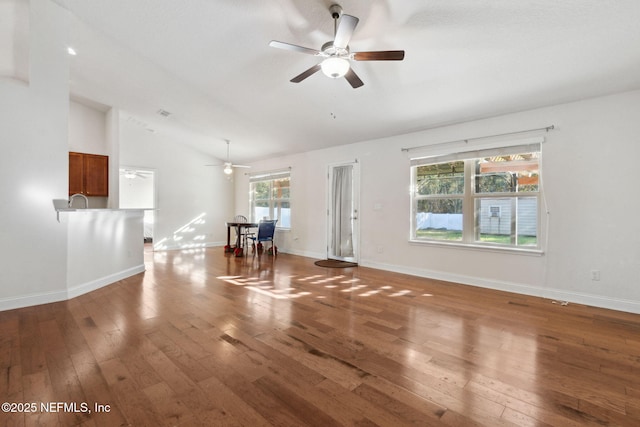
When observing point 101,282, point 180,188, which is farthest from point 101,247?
point 180,188

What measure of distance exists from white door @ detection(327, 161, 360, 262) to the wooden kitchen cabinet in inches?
192

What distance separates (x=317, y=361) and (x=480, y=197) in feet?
11.6

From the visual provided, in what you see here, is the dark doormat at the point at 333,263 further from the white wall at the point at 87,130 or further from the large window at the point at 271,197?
the white wall at the point at 87,130

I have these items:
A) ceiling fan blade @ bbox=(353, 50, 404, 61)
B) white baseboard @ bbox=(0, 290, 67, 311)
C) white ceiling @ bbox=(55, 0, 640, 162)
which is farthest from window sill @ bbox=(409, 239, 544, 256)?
white baseboard @ bbox=(0, 290, 67, 311)

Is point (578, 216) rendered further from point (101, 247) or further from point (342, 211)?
point (101, 247)

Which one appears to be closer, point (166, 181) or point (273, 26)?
point (273, 26)

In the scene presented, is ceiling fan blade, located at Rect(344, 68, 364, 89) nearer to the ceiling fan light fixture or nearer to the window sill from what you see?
the ceiling fan light fixture

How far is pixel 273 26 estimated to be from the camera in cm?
280

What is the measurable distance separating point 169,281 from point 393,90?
4299 mm

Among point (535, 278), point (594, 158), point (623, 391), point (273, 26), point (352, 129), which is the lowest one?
point (623, 391)

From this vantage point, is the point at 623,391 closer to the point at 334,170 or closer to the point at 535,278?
the point at 535,278

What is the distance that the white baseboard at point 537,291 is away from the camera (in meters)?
3.14

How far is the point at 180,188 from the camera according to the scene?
7.70m

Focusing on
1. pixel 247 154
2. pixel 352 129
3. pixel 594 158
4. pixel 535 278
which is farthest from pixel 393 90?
pixel 247 154
